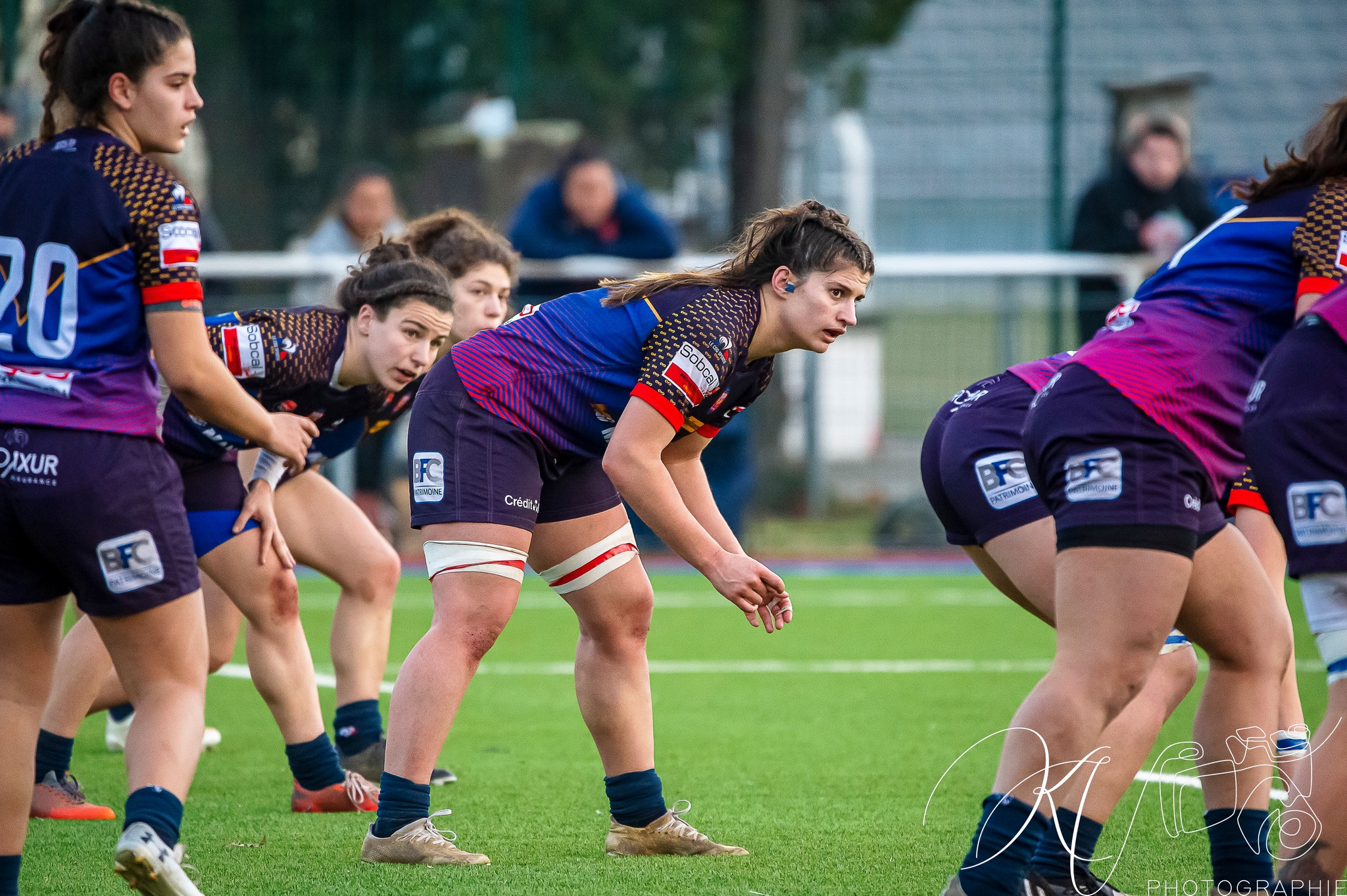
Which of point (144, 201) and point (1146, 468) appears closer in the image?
point (144, 201)

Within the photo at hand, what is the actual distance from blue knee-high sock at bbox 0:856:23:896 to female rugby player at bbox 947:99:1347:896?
2.00 meters

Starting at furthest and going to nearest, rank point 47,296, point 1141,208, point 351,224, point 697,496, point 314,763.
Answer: point 1141,208 → point 351,224 → point 314,763 → point 697,496 → point 47,296

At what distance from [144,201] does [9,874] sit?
1447mm

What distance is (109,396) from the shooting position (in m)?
3.12

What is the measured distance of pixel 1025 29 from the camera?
1271cm

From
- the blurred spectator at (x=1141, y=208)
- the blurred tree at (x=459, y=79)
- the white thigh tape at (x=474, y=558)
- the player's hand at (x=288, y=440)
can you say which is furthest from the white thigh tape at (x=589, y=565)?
the blurred tree at (x=459, y=79)

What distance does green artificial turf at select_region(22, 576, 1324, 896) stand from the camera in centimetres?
391

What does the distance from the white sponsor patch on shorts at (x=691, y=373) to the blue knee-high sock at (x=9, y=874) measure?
179 centimetres

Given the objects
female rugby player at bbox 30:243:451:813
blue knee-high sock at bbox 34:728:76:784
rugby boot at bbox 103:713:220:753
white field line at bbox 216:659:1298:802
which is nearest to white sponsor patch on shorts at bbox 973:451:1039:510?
female rugby player at bbox 30:243:451:813

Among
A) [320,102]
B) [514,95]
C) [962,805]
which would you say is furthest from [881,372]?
[962,805]

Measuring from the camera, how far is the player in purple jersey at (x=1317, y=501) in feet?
9.65

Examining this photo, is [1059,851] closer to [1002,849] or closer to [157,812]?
[1002,849]

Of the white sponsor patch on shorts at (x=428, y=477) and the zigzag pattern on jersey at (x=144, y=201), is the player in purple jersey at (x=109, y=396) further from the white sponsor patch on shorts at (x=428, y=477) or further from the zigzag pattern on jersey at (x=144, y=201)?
the white sponsor patch on shorts at (x=428, y=477)

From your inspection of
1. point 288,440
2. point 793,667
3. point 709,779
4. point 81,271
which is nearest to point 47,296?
point 81,271
